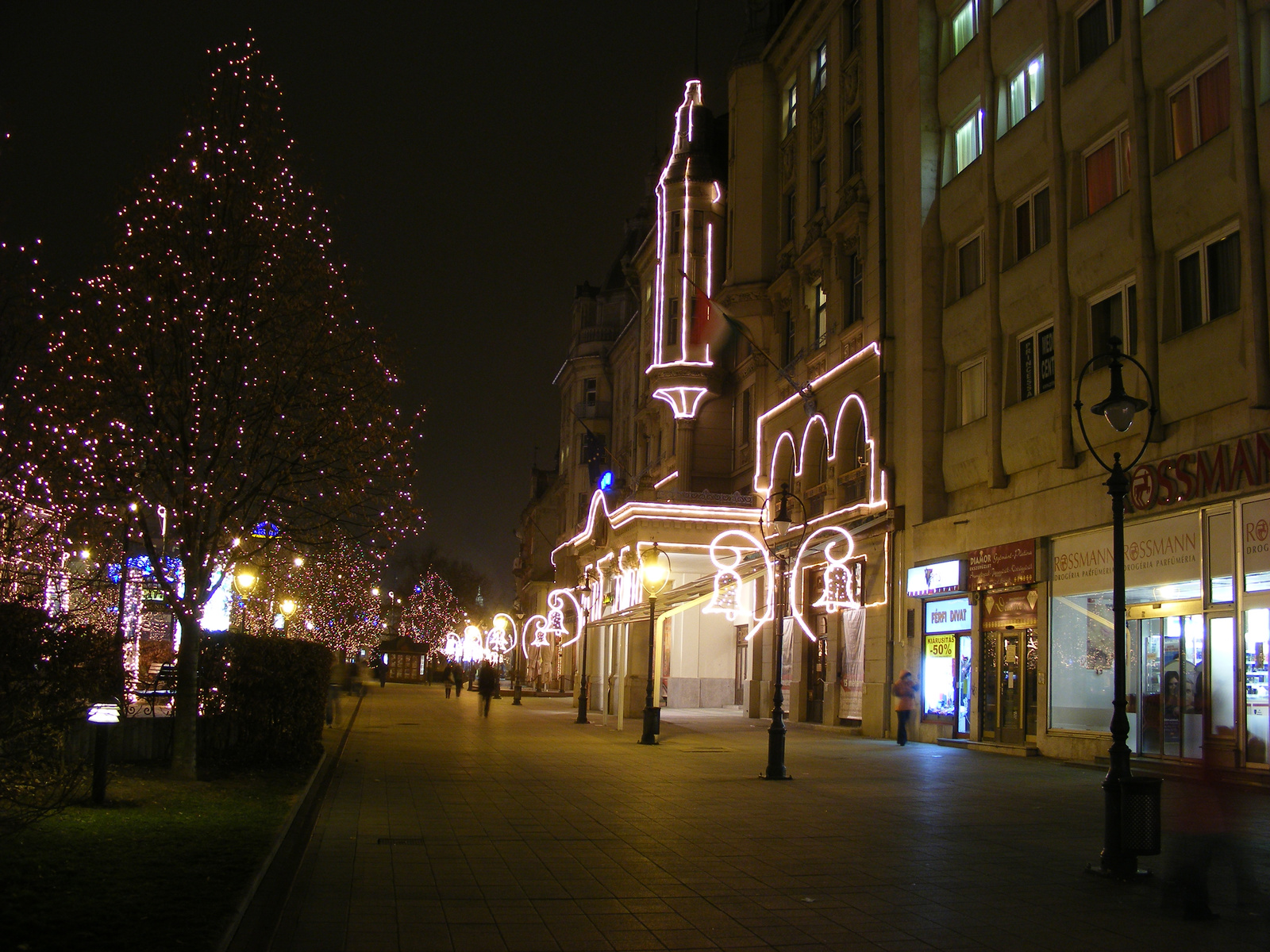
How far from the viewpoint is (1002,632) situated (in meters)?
25.0

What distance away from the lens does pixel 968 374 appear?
27203 millimetres

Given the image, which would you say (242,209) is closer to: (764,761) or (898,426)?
(764,761)

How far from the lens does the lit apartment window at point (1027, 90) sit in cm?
2452

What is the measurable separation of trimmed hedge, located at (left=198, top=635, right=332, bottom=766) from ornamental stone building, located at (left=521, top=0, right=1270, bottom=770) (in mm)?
12433

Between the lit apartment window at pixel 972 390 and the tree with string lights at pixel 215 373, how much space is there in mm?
14525

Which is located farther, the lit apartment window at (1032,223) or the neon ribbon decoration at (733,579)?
the neon ribbon decoration at (733,579)

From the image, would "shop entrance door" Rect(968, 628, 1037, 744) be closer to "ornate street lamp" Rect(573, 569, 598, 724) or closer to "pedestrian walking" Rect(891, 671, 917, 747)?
"pedestrian walking" Rect(891, 671, 917, 747)

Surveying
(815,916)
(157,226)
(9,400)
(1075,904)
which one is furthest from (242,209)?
(1075,904)

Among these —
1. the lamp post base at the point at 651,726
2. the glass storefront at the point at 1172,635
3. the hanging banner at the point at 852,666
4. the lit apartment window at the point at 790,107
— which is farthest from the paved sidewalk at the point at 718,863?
the lit apartment window at the point at 790,107

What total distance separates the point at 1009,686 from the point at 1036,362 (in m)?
6.88

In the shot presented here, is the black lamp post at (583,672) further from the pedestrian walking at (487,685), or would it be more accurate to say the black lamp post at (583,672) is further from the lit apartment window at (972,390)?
the lit apartment window at (972,390)

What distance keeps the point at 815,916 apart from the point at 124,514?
37.8 ft

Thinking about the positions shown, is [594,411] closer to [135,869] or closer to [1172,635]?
[1172,635]

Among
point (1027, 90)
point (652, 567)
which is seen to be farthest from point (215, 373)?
point (1027, 90)
